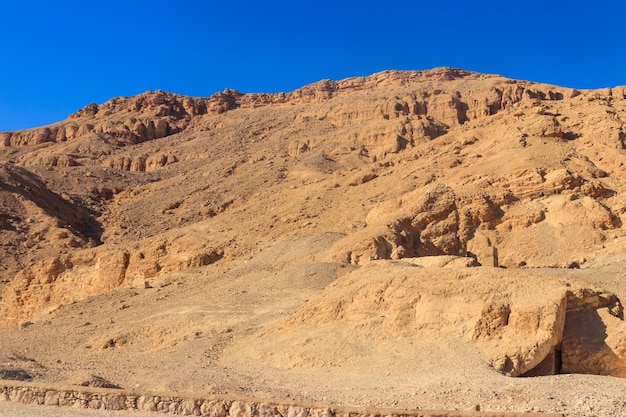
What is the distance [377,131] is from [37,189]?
84.5 ft

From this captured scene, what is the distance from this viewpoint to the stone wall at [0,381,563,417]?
857cm

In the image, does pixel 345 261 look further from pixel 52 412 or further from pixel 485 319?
pixel 52 412

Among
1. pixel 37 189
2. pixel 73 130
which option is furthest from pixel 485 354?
pixel 73 130

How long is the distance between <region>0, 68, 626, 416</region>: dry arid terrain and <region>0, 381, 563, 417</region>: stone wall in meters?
1.08

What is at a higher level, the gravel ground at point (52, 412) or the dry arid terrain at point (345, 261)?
the dry arid terrain at point (345, 261)

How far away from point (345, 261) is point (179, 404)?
15.7 metres

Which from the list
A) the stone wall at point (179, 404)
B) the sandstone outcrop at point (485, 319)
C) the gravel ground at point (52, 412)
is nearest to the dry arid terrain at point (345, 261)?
the sandstone outcrop at point (485, 319)

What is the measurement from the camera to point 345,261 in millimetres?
25078

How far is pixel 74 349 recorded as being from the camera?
20844mm

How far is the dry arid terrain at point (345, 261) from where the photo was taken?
12277mm

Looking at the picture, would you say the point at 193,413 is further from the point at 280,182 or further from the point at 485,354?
the point at 280,182

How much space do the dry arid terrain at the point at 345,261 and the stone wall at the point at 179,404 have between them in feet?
3.54

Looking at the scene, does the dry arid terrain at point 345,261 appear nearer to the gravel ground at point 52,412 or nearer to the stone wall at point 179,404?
the stone wall at point 179,404

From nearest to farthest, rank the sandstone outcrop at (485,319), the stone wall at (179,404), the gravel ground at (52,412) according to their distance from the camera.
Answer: the stone wall at (179,404)
the gravel ground at (52,412)
the sandstone outcrop at (485,319)
